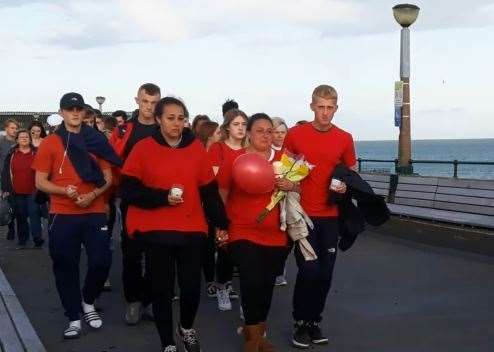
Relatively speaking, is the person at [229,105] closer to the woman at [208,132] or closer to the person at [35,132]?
the woman at [208,132]

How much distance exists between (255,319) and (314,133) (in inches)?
62.5

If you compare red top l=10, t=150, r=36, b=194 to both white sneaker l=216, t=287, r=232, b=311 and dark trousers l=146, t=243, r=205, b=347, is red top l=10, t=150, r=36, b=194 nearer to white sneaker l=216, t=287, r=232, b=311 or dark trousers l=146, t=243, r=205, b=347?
white sneaker l=216, t=287, r=232, b=311

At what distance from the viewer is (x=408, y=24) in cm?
1424

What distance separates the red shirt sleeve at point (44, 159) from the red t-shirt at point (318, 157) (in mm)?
1979

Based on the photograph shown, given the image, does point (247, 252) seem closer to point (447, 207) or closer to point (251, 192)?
point (251, 192)

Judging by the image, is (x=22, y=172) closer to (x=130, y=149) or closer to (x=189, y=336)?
(x=130, y=149)

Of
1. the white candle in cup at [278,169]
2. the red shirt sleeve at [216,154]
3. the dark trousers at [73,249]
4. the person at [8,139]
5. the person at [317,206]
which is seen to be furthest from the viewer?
the person at [8,139]

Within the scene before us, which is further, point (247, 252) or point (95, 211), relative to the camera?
point (95, 211)

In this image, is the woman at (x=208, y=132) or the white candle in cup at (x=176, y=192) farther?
the woman at (x=208, y=132)

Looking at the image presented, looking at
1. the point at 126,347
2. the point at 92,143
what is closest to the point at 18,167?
the point at 92,143

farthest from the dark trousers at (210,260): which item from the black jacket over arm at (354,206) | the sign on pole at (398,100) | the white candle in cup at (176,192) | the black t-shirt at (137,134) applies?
the sign on pole at (398,100)

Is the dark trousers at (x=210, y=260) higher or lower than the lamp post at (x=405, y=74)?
lower

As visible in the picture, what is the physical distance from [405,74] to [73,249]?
10.0 meters

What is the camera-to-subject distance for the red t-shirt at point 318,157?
568 centimetres
